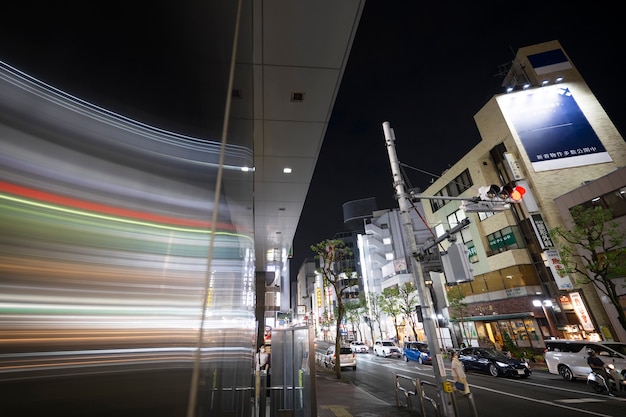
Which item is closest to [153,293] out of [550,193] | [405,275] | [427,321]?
[427,321]

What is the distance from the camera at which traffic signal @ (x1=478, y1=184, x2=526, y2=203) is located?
7.26 m

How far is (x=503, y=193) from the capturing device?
7.43 metres

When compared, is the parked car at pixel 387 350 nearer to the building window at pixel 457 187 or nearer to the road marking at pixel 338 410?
the building window at pixel 457 187

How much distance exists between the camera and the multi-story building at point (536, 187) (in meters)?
20.8

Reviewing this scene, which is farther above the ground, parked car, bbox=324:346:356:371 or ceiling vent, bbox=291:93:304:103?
ceiling vent, bbox=291:93:304:103

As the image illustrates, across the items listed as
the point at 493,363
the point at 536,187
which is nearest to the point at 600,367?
the point at 493,363

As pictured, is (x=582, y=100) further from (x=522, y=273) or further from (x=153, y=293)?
(x=153, y=293)

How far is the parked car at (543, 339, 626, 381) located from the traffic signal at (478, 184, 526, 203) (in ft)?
30.9

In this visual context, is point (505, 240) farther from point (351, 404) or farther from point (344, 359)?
point (351, 404)

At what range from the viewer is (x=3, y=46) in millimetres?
364

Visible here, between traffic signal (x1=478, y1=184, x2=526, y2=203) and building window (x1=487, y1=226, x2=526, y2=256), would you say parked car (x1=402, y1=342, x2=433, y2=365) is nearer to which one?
building window (x1=487, y1=226, x2=526, y2=256)

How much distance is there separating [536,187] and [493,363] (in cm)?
1506

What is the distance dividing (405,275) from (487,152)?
20142 millimetres

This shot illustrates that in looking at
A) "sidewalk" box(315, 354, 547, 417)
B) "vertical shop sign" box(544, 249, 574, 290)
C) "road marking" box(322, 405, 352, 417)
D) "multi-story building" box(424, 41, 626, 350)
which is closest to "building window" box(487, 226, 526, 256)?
"multi-story building" box(424, 41, 626, 350)
